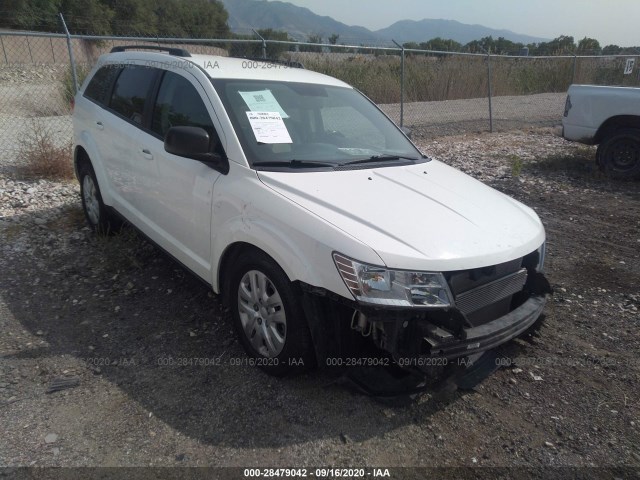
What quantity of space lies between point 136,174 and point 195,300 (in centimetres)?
115

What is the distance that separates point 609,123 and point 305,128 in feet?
21.1

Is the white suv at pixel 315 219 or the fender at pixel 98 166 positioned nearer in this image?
the white suv at pixel 315 219

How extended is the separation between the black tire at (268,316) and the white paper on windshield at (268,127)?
2.71ft

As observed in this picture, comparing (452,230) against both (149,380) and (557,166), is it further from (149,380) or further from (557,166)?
(557,166)

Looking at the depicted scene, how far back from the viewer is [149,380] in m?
3.14

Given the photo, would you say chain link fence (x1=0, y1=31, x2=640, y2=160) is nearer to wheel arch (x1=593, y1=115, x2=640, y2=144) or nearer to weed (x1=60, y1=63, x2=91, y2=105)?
weed (x1=60, y1=63, x2=91, y2=105)

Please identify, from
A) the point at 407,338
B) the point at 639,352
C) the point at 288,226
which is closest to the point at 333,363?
the point at 407,338

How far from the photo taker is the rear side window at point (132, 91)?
4.22m

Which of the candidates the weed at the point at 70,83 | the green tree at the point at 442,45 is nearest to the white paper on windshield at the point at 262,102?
the weed at the point at 70,83

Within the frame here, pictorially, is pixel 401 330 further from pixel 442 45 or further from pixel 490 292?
pixel 442 45

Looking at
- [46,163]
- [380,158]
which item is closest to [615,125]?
[380,158]

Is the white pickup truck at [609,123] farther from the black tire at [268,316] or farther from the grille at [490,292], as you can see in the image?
the black tire at [268,316]

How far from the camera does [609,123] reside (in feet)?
26.2

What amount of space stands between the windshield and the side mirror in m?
0.19
